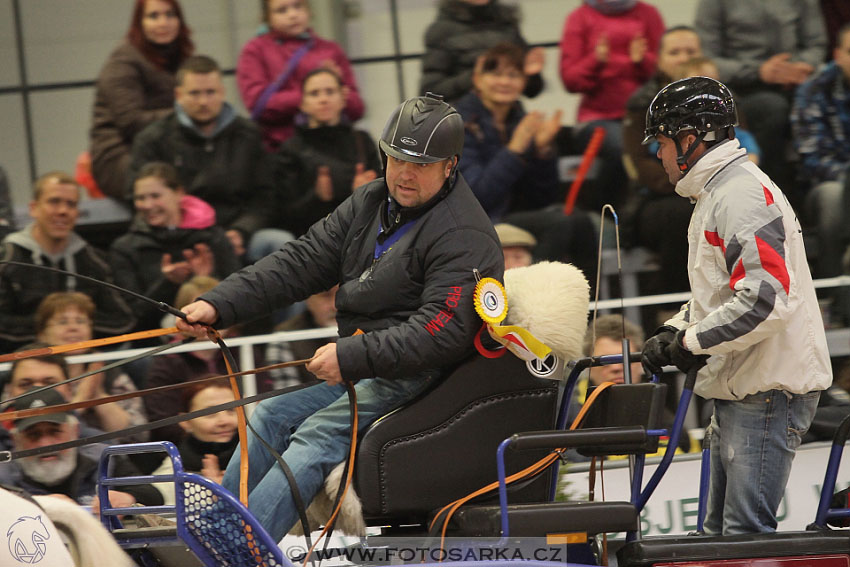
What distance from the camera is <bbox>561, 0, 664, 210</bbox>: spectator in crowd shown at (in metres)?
6.85

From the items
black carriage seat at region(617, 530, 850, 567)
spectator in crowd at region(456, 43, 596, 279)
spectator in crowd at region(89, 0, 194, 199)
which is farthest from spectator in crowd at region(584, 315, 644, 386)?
spectator in crowd at region(89, 0, 194, 199)

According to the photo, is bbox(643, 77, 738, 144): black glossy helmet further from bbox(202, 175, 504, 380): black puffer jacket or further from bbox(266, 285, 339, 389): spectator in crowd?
bbox(266, 285, 339, 389): spectator in crowd

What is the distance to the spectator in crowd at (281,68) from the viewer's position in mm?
6633

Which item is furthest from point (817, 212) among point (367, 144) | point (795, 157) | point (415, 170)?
point (415, 170)

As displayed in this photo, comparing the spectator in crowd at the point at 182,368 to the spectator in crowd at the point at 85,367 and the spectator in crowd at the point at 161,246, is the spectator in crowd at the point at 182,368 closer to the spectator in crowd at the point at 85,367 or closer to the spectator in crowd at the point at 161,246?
the spectator in crowd at the point at 85,367

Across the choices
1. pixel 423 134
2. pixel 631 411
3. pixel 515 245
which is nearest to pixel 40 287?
pixel 515 245

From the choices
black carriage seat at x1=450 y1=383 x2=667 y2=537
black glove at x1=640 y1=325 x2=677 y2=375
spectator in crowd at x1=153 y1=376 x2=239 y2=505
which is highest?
black glove at x1=640 y1=325 x2=677 y2=375

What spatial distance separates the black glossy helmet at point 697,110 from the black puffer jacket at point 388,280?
64 centimetres

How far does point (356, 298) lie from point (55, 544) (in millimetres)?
1124

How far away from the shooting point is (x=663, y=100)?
3.60 m

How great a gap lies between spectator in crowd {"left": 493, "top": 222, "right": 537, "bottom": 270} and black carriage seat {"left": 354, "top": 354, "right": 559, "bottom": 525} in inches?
101

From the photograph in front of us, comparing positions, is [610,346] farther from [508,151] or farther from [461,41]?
[461,41]

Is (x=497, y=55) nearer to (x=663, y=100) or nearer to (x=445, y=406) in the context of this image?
(x=663, y=100)

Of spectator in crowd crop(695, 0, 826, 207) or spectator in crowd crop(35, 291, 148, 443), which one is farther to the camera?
spectator in crowd crop(695, 0, 826, 207)
